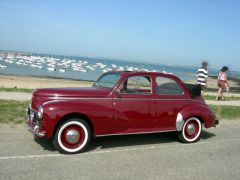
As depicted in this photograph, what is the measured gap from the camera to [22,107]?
1177 cm

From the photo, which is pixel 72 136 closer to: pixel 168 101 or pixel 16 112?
pixel 168 101

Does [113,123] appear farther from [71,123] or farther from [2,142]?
[2,142]

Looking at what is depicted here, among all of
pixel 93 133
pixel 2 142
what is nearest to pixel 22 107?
pixel 2 142

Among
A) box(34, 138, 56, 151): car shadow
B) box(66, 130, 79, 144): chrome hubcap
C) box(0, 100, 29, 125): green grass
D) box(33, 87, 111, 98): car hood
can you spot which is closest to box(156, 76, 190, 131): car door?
box(33, 87, 111, 98): car hood

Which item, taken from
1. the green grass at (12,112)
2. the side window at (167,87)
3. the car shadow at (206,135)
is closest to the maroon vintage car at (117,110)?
the side window at (167,87)

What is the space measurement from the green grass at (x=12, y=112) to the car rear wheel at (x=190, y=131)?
14.1 ft

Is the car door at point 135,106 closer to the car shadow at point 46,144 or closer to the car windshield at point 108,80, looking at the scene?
the car windshield at point 108,80

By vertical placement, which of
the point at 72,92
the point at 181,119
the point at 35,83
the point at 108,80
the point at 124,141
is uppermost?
the point at 108,80

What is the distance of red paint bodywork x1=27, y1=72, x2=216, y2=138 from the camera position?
23.2 ft

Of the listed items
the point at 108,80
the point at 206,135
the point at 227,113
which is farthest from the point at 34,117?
the point at 227,113

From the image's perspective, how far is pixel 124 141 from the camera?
8586 millimetres

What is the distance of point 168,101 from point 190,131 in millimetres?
1029

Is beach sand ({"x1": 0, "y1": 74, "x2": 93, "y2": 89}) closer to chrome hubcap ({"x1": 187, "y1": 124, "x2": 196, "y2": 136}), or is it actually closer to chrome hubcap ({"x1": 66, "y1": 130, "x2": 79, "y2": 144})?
chrome hubcap ({"x1": 187, "y1": 124, "x2": 196, "y2": 136})

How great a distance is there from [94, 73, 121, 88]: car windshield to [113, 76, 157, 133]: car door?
218 mm
